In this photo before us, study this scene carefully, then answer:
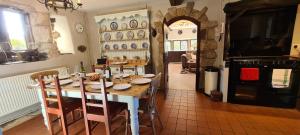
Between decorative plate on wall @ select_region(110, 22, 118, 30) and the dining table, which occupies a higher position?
decorative plate on wall @ select_region(110, 22, 118, 30)

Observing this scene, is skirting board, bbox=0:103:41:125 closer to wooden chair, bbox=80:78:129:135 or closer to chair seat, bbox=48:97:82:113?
chair seat, bbox=48:97:82:113

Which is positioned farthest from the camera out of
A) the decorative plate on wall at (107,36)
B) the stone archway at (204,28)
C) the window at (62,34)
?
the decorative plate on wall at (107,36)

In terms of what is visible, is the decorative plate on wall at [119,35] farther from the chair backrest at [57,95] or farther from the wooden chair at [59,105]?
the chair backrest at [57,95]

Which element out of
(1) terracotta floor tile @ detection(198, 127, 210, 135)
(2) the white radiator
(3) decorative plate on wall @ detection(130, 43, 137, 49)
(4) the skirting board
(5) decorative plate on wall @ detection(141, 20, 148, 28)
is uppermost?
(5) decorative plate on wall @ detection(141, 20, 148, 28)

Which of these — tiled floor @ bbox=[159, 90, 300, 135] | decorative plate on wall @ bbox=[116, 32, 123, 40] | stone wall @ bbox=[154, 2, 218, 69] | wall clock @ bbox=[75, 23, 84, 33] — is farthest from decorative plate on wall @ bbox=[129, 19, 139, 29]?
tiled floor @ bbox=[159, 90, 300, 135]

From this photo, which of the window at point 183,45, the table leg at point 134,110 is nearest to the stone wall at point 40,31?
the table leg at point 134,110

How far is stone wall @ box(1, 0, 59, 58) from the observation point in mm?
3057

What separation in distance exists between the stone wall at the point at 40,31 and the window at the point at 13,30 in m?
0.11

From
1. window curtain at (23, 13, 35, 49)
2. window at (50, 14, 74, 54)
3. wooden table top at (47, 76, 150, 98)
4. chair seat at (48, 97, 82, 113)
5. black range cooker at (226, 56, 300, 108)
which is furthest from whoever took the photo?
window at (50, 14, 74, 54)

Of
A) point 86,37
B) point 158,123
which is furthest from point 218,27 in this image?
point 86,37

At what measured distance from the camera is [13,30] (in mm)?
2893

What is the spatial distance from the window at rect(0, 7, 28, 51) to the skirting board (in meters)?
1.20

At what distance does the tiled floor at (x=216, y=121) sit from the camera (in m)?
2.14

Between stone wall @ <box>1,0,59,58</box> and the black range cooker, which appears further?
stone wall @ <box>1,0,59,58</box>
